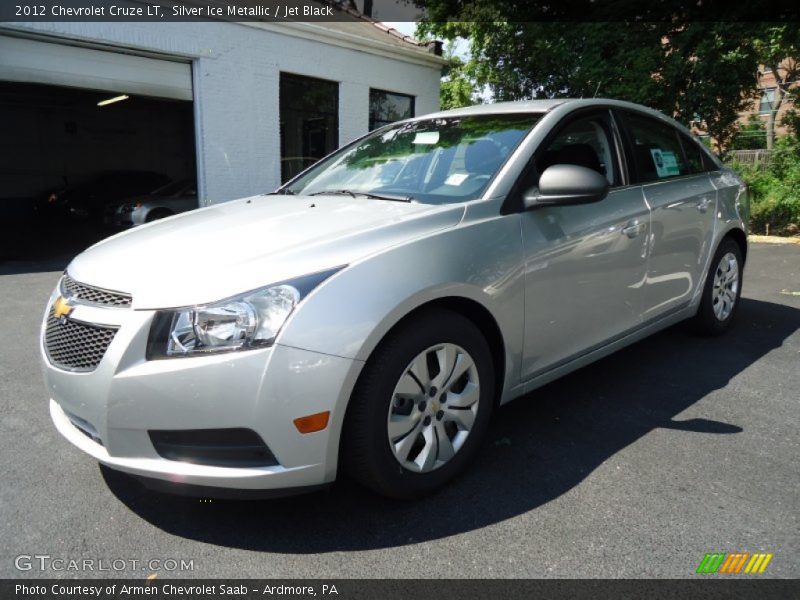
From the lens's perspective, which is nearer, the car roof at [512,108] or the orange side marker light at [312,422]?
the orange side marker light at [312,422]

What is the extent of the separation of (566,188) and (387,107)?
1139 cm

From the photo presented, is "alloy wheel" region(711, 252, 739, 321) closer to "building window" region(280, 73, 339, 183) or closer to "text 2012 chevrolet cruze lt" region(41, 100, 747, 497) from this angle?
"text 2012 chevrolet cruze lt" region(41, 100, 747, 497)

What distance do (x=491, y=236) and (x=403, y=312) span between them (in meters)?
0.62

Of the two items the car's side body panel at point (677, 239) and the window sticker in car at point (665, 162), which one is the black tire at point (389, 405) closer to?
the car's side body panel at point (677, 239)

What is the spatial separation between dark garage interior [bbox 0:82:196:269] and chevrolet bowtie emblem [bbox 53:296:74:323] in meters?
11.0

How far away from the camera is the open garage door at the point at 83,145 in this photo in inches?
352

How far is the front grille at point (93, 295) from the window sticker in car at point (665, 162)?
3172 mm

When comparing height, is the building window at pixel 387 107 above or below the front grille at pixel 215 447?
above

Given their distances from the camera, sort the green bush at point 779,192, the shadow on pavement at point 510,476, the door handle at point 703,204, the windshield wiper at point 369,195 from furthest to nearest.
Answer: the green bush at point 779,192
the door handle at point 703,204
the windshield wiper at point 369,195
the shadow on pavement at point 510,476

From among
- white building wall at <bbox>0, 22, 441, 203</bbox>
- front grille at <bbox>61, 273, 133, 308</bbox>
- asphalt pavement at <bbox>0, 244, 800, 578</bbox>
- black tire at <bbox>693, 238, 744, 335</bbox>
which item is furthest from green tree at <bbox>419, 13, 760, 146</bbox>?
front grille at <bbox>61, 273, 133, 308</bbox>

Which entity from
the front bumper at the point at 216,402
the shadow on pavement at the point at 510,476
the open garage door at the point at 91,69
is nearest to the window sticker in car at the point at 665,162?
the shadow on pavement at the point at 510,476

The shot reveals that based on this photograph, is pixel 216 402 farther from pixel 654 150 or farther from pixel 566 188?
pixel 654 150

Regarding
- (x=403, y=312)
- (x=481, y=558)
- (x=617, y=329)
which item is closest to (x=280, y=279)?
(x=403, y=312)

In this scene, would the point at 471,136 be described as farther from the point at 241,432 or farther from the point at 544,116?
the point at 241,432
